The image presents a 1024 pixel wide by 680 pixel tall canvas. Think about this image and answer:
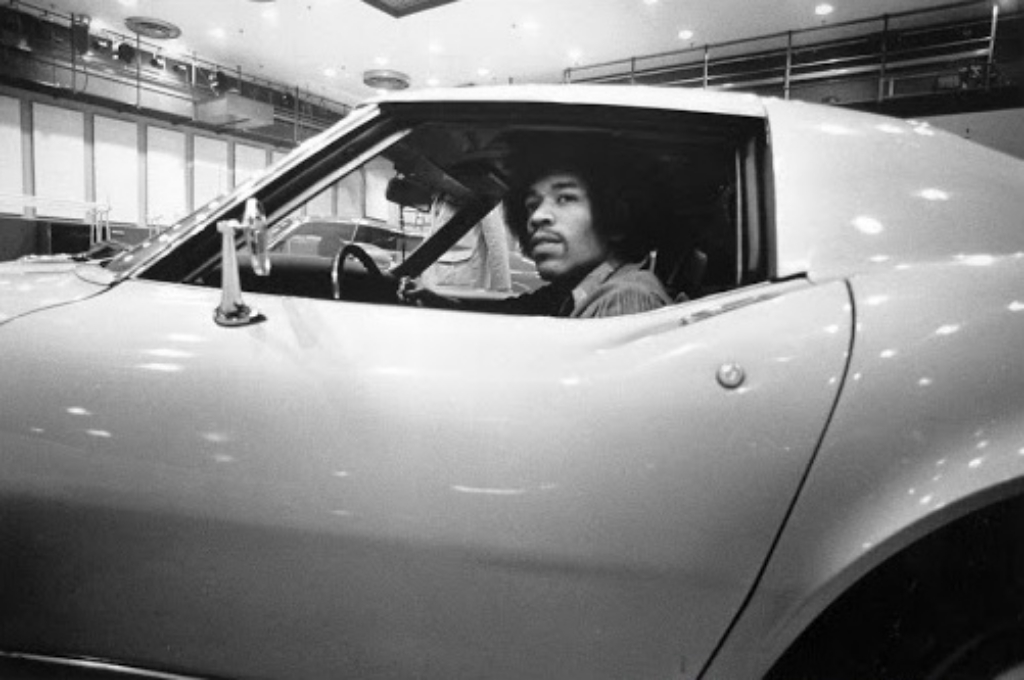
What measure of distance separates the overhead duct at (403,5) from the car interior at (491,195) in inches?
304

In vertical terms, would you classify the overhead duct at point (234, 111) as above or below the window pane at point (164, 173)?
above

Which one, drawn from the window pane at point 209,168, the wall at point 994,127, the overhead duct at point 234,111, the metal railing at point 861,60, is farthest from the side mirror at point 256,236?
the window pane at point 209,168

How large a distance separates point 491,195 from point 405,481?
1.78 metres

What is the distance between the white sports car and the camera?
0.88m

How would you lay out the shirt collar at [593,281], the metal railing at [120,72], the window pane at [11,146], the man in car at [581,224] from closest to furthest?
the shirt collar at [593,281] → the man in car at [581,224] → the metal railing at [120,72] → the window pane at [11,146]

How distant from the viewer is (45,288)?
49.3 inches

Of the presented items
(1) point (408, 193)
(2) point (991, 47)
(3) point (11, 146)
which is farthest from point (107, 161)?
(2) point (991, 47)

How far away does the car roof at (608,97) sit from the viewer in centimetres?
121

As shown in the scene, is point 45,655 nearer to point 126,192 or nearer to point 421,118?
point 421,118

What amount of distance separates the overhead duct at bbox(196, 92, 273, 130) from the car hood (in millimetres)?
14904

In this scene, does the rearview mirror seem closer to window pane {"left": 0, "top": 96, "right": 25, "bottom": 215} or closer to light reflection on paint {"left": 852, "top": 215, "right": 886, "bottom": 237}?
light reflection on paint {"left": 852, "top": 215, "right": 886, "bottom": 237}

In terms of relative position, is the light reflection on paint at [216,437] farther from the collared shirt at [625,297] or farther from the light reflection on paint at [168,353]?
the collared shirt at [625,297]

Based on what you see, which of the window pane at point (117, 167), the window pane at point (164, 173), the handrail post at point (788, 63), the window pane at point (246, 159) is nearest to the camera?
the handrail post at point (788, 63)

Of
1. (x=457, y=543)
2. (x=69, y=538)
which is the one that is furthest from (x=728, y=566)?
(x=69, y=538)
